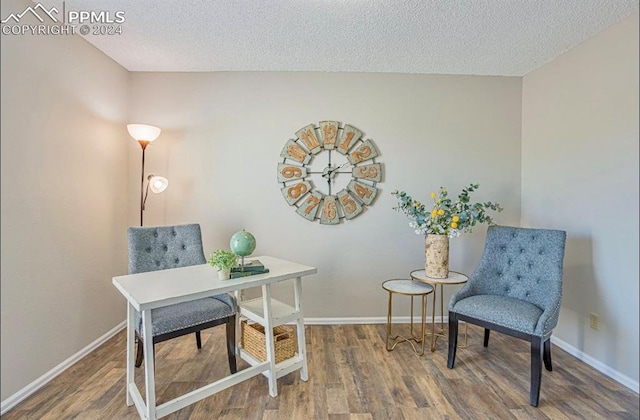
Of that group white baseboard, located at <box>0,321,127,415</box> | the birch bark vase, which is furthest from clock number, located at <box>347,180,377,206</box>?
white baseboard, located at <box>0,321,127,415</box>

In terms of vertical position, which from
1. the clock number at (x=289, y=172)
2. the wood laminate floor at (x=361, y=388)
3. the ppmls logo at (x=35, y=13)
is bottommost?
the wood laminate floor at (x=361, y=388)

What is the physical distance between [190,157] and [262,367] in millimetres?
2006

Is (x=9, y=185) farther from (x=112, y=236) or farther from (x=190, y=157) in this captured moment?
(x=190, y=157)

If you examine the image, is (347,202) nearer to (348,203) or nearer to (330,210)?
(348,203)

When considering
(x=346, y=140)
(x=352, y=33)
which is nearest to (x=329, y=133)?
(x=346, y=140)

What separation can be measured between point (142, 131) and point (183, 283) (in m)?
1.52

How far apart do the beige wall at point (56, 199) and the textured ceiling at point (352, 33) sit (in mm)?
367

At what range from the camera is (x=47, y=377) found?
1.96 m

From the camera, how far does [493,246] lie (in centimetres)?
241

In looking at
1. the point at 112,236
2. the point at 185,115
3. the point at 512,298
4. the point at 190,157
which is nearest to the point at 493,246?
the point at 512,298

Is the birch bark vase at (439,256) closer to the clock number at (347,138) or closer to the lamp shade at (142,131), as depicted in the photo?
the clock number at (347,138)

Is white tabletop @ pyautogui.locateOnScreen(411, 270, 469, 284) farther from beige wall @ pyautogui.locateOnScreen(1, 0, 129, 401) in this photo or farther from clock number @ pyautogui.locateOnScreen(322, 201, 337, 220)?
beige wall @ pyautogui.locateOnScreen(1, 0, 129, 401)

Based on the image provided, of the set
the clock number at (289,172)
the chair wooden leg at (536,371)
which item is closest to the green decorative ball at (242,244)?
the clock number at (289,172)

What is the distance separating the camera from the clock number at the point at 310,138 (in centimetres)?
290
